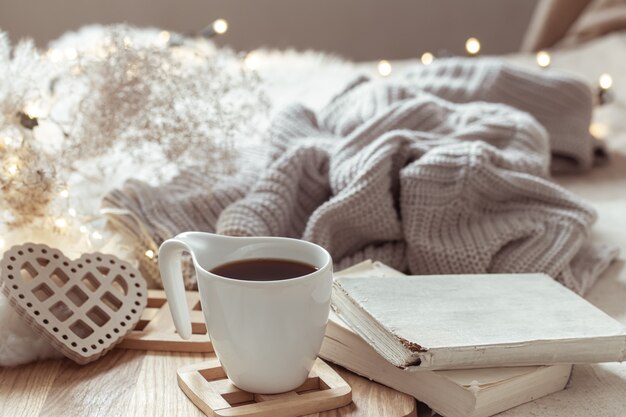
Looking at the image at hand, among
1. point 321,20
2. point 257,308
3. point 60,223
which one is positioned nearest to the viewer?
point 257,308

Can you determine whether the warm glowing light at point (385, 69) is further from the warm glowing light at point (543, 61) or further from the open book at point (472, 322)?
the open book at point (472, 322)

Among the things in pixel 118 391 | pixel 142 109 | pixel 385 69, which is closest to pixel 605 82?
pixel 385 69

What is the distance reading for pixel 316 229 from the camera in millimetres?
952

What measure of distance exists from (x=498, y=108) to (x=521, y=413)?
56cm

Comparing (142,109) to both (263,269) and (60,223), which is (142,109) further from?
(263,269)

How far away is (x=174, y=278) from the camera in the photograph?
71cm

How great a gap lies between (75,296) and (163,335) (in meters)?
0.10

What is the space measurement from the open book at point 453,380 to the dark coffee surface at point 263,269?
82 millimetres

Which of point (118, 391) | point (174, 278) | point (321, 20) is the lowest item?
point (118, 391)

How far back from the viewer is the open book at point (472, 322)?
0.67m

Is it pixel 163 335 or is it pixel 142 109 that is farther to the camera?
pixel 142 109

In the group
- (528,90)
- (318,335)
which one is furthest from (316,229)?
(528,90)

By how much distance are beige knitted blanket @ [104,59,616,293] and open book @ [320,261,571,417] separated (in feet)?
0.71

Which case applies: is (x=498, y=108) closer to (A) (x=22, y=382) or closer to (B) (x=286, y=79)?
(B) (x=286, y=79)
